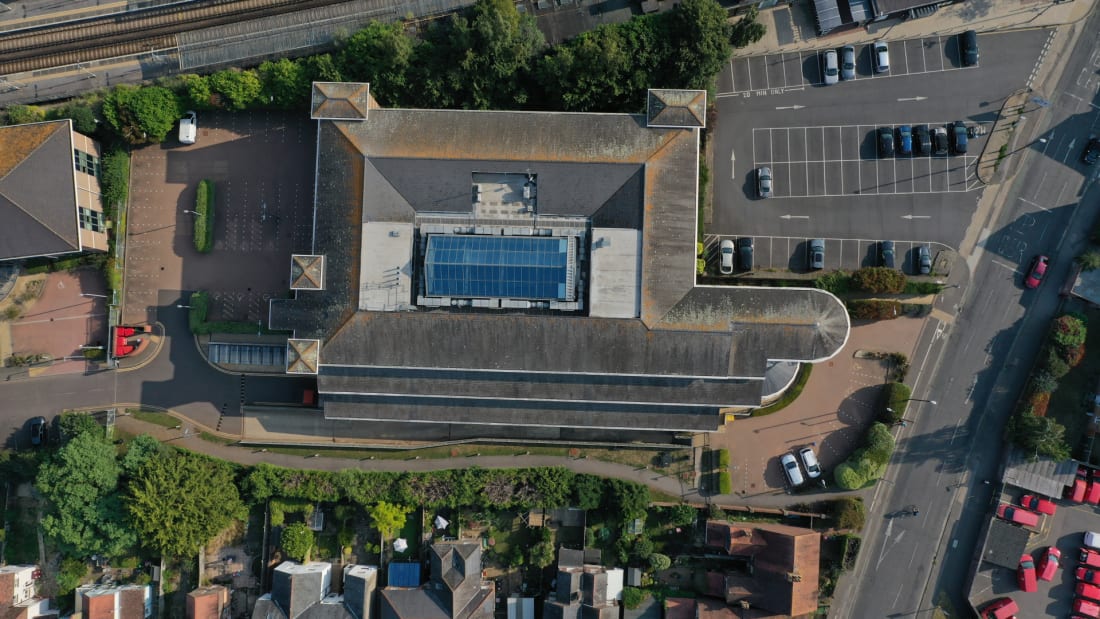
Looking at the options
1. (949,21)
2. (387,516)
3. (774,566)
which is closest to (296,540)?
(387,516)

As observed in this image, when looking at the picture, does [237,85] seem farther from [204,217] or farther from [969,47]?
[969,47]

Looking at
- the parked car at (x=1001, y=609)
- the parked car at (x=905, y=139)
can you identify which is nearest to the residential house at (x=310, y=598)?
the parked car at (x=1001, y=609)

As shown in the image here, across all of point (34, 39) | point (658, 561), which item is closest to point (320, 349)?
point (658, 561)

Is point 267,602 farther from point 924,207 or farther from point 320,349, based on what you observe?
point 924,207

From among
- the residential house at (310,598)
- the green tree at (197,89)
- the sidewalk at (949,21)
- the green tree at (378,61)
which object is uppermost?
the sidewalk at (949,21)

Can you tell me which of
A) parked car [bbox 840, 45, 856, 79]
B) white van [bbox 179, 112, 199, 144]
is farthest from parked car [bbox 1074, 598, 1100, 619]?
white van [bbox 179, 112, 199, 144]

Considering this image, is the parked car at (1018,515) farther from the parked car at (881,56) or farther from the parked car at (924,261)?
the parked car at (881,56)
